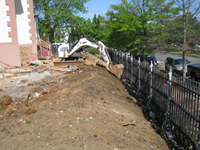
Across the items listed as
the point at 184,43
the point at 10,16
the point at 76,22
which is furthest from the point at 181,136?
the point at 76,22

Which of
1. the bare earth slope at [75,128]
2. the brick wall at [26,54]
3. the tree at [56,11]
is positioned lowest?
the bare earth slope at [75,128]

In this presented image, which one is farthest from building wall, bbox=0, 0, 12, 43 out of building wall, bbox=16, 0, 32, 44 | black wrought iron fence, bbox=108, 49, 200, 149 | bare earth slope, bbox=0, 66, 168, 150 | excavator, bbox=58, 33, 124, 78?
black wrought iron fence, bbox=108, 49, 200, 149

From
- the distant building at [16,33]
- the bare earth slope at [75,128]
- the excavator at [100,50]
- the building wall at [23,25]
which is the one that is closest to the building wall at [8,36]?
the distant building at [16,33]

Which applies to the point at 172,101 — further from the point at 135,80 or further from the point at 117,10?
the point at 117,10

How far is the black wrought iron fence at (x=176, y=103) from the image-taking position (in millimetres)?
4988

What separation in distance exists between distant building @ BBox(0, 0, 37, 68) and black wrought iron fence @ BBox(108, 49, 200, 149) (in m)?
12.1

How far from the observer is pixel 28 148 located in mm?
3799

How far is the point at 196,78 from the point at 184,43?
3.40 meters

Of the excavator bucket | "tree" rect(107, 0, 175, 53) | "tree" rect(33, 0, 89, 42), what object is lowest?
the excavator bucket

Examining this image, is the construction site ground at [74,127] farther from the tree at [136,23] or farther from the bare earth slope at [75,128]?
the tree at [136,23]

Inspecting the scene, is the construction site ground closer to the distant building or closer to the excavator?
the excavator

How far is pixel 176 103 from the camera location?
5875 mm

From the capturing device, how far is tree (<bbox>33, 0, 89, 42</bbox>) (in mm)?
31922

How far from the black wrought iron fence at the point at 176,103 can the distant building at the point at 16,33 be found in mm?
12102
